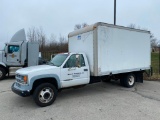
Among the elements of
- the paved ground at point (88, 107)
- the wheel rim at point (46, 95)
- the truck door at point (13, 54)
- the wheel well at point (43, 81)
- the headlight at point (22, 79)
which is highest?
the truck door at point (13, 54)

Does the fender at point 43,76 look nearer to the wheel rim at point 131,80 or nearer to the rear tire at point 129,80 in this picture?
the rear tire at point 129,80

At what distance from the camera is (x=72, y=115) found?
4969 millimetres

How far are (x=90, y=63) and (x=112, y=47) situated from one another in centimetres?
133

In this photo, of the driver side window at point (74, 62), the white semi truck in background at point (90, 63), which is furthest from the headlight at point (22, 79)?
the driver side window at point (74, 62)

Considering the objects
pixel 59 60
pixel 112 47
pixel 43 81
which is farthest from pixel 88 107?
pixel 112 47

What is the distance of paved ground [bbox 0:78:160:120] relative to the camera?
4.85 metres

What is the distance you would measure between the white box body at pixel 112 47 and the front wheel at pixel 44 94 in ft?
6.32

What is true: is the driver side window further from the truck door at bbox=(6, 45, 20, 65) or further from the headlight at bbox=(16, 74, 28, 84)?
the truck door at bbox=(6, 45, 20, 65)

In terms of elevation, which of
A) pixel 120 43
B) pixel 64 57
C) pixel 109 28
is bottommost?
pixel 64 57

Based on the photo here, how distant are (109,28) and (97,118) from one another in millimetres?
4074

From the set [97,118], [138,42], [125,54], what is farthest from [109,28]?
[97,118]

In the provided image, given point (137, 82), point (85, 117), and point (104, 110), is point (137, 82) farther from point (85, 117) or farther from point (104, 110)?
point (85, 117)

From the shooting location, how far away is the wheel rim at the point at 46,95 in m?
5.71

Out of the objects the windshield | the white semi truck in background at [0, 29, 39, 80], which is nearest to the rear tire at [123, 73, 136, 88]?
the windshield
